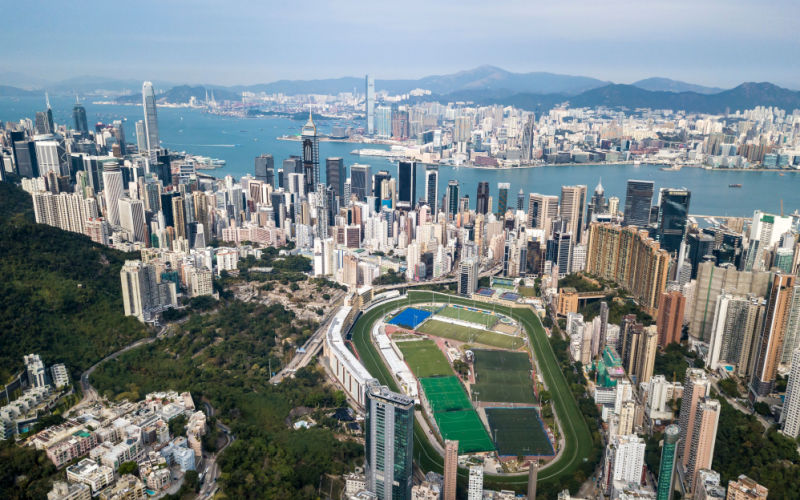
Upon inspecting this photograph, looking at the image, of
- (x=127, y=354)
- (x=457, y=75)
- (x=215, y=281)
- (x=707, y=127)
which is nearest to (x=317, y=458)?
(x=127, y=354)

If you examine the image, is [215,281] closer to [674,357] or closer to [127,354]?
[127,354]

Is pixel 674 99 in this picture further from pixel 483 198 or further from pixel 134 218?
pixel 134 218

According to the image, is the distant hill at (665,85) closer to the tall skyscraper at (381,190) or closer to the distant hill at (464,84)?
the distant hill at (464,84)

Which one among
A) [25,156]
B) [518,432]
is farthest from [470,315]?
[25,156]

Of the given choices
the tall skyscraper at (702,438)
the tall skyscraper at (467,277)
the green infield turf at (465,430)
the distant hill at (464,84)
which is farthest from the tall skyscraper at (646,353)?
the distant hill at (464,84)

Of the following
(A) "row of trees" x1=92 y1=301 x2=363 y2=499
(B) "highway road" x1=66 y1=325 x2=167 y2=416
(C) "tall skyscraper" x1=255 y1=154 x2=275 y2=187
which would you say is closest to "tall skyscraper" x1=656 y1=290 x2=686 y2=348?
(A) "row of trees" x1=92 y1=301 x2=363 y2=499

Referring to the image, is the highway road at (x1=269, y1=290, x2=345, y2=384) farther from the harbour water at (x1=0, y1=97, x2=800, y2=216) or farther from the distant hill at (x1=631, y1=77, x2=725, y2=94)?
the distant hill at (x1=631, y1=77, x2=725, y2=94)
